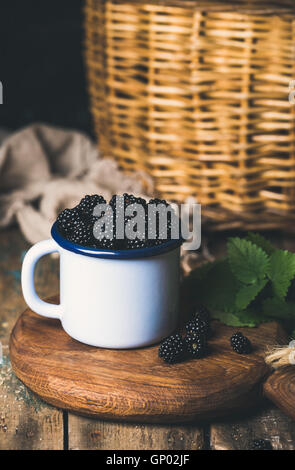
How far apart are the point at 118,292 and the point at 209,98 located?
53cm

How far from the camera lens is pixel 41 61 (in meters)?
1.84

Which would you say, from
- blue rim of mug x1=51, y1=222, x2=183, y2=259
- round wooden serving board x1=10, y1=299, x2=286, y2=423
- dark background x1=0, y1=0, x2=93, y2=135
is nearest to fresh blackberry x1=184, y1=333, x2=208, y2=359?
round wooden serving board x1=10, y1=299, x2=286, y2=423

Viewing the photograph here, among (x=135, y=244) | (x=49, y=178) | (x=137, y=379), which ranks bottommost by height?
(x=49, y=178)

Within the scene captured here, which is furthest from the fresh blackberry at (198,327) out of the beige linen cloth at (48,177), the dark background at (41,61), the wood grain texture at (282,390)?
the dark background at (41,61)

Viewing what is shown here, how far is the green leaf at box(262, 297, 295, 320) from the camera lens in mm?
930

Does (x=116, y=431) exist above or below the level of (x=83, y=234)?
below

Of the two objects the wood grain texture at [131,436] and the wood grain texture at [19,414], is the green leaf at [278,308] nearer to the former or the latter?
the wood grain texture at [131,436]

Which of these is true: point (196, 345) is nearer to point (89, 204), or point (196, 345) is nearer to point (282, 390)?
point (282, 390)

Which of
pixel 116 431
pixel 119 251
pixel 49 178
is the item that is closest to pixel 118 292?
pixel 119 251

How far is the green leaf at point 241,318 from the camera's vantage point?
0.94m

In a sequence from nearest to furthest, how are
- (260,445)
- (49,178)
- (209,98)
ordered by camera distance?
(260,445), (209,98), (49,178)

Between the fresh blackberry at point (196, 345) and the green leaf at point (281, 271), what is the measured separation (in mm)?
149

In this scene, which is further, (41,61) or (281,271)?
(41,61)
